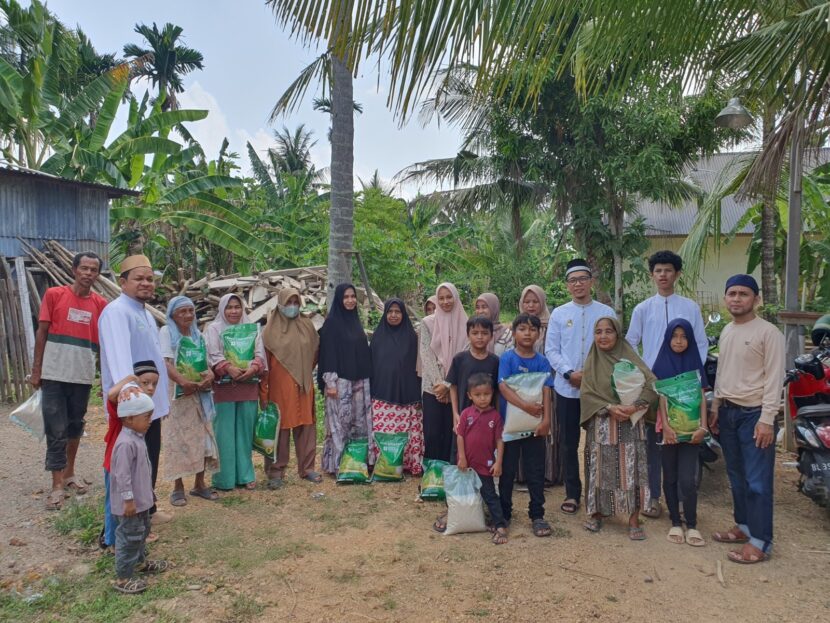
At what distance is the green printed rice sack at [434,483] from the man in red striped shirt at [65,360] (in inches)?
101

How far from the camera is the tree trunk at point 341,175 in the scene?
6.85m

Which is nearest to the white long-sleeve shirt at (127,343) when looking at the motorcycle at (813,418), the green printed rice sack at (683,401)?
the green printed rice sack at (683,401)

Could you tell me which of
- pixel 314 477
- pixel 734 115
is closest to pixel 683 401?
pixel 314 477

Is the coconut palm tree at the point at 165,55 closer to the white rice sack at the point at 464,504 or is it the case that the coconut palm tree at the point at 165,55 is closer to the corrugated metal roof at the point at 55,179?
the corrugated metal roof at the point at 55,179

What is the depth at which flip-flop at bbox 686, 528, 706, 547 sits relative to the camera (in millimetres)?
3627

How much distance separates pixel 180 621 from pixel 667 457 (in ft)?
9.56

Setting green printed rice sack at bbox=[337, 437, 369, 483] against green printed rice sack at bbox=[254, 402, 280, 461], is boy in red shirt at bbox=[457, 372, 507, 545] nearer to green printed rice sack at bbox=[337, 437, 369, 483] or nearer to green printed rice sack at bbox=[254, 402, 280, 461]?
green printed rice sack at bbox=[337, 437, 369, 483]

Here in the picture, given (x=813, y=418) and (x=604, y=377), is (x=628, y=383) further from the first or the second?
(x=813, y=418)

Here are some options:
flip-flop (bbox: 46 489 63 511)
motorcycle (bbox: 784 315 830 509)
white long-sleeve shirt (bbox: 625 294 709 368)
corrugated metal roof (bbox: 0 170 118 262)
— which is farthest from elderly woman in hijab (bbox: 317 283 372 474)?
corrugated metal roof (bbox: 0 170 118 262)

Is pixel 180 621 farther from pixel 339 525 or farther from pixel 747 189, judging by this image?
pixel 747 189

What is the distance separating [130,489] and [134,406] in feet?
1.39

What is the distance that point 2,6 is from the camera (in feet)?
39.3

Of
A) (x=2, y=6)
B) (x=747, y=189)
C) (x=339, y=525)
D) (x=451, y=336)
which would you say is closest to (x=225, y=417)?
(x=339, y=525)

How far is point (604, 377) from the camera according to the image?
3.78 meters
